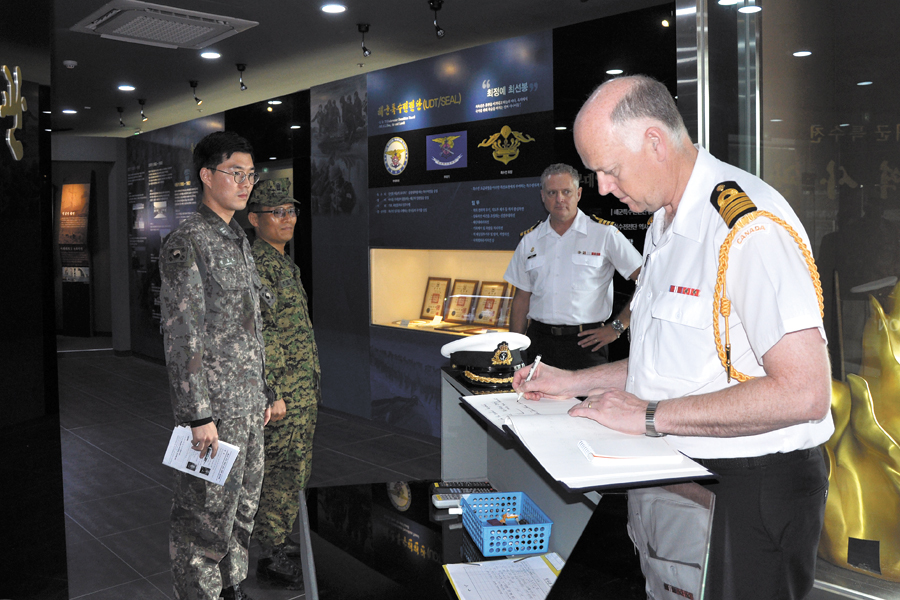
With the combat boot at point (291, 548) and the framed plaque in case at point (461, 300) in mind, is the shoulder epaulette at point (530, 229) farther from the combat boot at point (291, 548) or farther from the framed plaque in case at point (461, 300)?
the combat boot at point (291, 548)

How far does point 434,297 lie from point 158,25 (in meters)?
2.96

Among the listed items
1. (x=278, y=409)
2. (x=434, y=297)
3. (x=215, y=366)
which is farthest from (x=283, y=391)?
(x=434, y=297)

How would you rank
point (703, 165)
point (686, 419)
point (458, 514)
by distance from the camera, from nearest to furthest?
point (686, 419)
point (703, 165)
point (458, 514)

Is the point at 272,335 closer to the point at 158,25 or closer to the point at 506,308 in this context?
the point at 506,308

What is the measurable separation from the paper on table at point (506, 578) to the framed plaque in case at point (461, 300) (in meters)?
3.95

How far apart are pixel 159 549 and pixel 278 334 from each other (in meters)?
1.29

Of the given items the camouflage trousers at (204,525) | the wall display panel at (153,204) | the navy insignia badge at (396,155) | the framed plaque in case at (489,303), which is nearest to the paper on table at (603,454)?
the camouflage trousers at (204,525)

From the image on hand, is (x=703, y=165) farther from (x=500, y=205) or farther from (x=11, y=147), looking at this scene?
(x=500, y=205)

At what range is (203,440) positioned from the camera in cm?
238

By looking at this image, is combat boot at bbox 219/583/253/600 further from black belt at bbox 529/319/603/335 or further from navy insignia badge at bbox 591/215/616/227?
navy insignia badge at bbox 591/215/616/227

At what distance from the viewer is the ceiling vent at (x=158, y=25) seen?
15.4 ft

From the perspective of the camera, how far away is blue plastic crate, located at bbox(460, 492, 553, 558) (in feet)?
4.88

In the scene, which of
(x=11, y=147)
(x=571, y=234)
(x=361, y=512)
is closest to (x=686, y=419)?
(x=361, y=512)

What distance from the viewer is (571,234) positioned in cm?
395
